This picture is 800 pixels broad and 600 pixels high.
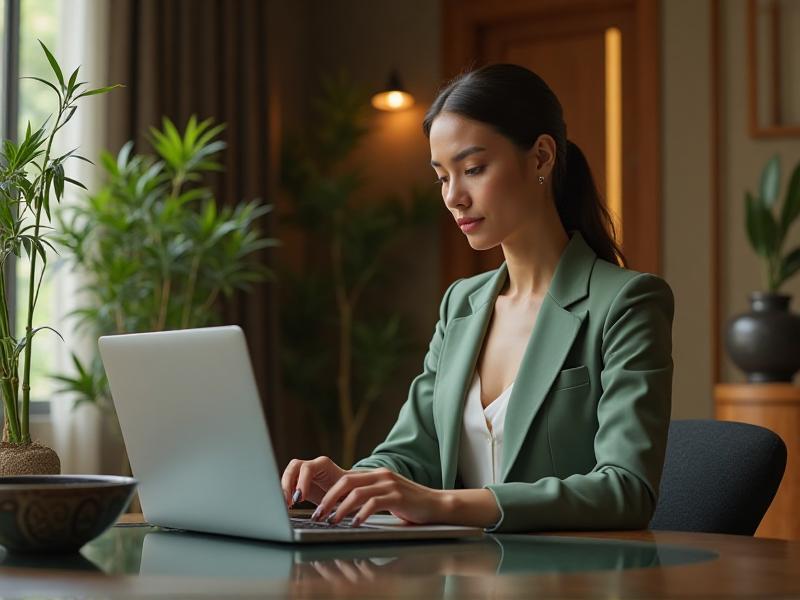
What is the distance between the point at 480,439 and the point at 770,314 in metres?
2.29

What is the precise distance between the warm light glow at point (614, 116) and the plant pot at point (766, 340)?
1.21m

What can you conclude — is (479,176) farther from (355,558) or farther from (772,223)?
(772,223)

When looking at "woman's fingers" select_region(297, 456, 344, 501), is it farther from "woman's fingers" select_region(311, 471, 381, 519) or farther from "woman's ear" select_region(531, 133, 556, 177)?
"woman's ear" select_region(531, 133, 556, 177)

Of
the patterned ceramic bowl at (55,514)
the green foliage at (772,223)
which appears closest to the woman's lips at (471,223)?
the patterned ceramic bowl at (55,514)

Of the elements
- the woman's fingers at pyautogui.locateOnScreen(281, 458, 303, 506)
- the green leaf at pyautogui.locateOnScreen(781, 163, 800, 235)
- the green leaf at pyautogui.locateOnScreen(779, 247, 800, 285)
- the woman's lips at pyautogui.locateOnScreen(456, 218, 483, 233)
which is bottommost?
the woman's fingers at pyautogui.locateOnScreen(281, 458, 303, 506)

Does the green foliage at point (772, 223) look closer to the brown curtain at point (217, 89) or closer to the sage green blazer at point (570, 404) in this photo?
the brown curtain at point (217, 89)

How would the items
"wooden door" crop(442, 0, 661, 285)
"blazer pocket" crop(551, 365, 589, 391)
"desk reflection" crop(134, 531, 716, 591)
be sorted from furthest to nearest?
"wooden door" crop(442, 0, 661, 285) < "blazer pocket" crop(551, 365, 589, 391) < "desk reflection" crop(134, 531, 716, 591)

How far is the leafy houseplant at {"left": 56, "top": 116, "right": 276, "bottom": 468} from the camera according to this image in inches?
153

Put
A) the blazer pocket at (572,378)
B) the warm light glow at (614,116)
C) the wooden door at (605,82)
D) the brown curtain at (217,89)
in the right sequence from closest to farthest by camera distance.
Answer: the blazer pocket at (572,378)
the brown curtain at (217,89)
the wooden door at (605,82)
the warm light glow at (614,116)

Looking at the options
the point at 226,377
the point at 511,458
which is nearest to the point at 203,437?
the point at 226,377

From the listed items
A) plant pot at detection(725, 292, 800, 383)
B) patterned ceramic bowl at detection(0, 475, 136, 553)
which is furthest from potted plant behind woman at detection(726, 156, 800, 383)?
patterned ceramic bowl at detection(0, 475, 136, 553)

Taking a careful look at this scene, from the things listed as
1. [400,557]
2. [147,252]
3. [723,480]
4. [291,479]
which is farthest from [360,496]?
[147,252]

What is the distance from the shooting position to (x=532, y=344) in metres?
1.84

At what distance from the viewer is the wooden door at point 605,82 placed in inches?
194
